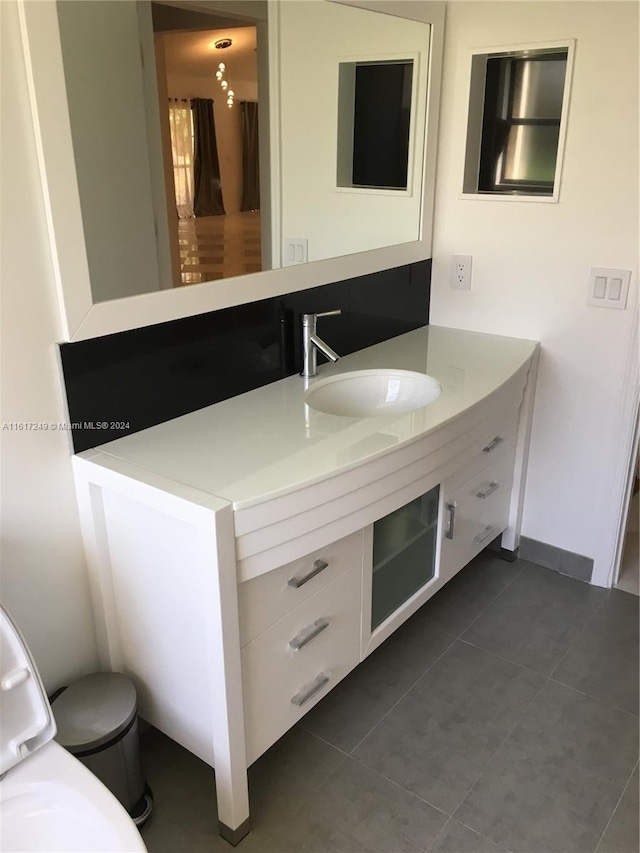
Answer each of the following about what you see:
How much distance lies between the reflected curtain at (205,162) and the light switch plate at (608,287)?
120 centimetres

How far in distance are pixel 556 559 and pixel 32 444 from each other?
1859 mm

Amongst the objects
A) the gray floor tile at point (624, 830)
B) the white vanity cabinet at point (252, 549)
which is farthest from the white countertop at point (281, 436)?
the gray floor tile at point (624, 830)

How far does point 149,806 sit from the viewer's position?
1.60 meters

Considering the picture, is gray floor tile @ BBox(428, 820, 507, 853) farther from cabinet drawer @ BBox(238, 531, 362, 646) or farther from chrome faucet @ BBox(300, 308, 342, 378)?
chrome faucet @ BBox(300, 308, 342, 378)

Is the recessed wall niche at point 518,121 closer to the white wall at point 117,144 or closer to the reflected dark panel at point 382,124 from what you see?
the reflected dark panel at point 382,124

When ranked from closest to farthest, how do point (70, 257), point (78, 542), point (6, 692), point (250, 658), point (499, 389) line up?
point (6, 692)
point (70, 257)
point (250, 658)
point (78, 542)
point (499, 389)

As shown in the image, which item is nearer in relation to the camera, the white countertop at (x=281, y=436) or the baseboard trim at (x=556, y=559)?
the white countertop at (x=281, y=436)

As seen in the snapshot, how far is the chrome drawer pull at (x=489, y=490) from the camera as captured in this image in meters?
2.19

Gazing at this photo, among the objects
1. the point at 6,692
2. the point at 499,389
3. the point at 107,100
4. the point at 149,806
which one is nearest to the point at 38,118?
the point at 107,100

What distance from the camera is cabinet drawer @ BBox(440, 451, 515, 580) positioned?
6.69 feet

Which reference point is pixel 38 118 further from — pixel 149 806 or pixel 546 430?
pixel 546 430

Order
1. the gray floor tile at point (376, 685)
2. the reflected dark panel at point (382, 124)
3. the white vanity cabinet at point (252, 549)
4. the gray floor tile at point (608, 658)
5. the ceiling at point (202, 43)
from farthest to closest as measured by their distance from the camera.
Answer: the reflected dark panel at point (382, 124) → the gray floor tile at point (608, 658) → the gray floor tile at point (376, 685) → the ceiling at point (202, 43) → the white vanity cabinet at point (252, 549)

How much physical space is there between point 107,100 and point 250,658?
46.1 inches

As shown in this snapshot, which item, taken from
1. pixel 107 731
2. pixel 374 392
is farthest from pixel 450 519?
pixel 107 731
